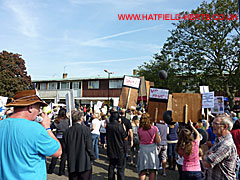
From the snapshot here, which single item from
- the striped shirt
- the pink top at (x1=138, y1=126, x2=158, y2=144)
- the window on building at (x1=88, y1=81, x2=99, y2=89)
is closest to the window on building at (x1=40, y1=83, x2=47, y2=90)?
the window on building at (x1=88, y1=81, x2=99, y2=89)

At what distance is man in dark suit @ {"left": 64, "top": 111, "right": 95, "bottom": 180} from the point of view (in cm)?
459

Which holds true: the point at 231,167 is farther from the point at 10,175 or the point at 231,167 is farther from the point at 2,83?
the point at 2,83

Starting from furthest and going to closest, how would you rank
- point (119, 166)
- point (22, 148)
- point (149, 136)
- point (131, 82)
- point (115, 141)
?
point (131, 82) → point (115, 141) → point (119, 166) → point (149, 136) → point (22, 148)

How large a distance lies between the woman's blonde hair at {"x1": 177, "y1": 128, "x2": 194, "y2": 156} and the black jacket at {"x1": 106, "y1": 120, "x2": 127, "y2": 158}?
1.89 meters

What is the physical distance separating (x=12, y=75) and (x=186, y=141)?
35353mm

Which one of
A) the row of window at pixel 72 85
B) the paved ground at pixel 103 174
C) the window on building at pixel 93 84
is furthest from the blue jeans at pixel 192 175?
the window on building at pixel 93 84

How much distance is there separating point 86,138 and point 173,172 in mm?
4019

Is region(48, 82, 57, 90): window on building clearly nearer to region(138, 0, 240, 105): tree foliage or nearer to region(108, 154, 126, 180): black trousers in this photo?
region(138, 0, 240, 105): tree foliage

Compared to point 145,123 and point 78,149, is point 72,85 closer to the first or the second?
point 145,123

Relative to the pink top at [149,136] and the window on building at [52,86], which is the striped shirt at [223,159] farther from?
the window on building at [52,86]

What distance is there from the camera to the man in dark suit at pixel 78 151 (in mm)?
4594

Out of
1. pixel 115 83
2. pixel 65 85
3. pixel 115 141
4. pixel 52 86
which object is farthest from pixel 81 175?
pixel 52 86

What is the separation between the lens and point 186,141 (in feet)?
13.3

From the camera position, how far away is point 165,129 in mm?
7020
